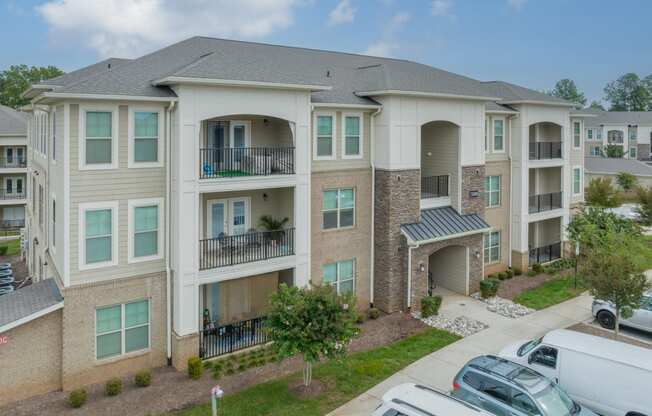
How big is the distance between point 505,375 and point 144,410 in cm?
943

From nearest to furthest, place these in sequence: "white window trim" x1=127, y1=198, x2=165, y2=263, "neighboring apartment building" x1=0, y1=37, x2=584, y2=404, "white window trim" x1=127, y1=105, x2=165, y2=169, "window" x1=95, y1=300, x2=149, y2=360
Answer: "neighboring apartment building" x1=0, y1=37, x2=584, y2=404 < "window" x1=95, y1=300, x2=149, y2=360 < "white window trim" x1=127, y1=105, x2=165, y2=169 < "white window trim" x1=127, y1=198, x2=165, y2=263

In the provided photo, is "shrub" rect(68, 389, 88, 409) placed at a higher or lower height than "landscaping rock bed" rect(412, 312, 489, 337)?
lower

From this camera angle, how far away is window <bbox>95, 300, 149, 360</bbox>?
15.3 meters

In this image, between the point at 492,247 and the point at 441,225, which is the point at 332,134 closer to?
the point at 441,225

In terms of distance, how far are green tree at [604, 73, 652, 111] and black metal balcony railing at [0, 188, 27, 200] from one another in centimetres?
13029

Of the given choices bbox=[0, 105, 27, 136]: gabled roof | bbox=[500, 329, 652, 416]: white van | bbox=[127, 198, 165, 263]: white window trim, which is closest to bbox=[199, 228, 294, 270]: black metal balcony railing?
bbox=[127, 198, 165, 263]: white window trim

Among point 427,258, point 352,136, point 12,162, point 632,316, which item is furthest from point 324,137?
point 12,162

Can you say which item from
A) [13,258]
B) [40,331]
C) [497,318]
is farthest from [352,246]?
[13,258]

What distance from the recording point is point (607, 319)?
19.6 m

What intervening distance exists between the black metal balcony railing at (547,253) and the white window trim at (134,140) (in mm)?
21623

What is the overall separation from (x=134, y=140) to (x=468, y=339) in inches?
518

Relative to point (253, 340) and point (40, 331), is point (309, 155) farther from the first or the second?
point (40, 331)

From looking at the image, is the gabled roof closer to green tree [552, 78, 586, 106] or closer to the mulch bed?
the mulch bed

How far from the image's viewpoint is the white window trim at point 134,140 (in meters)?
15.4
